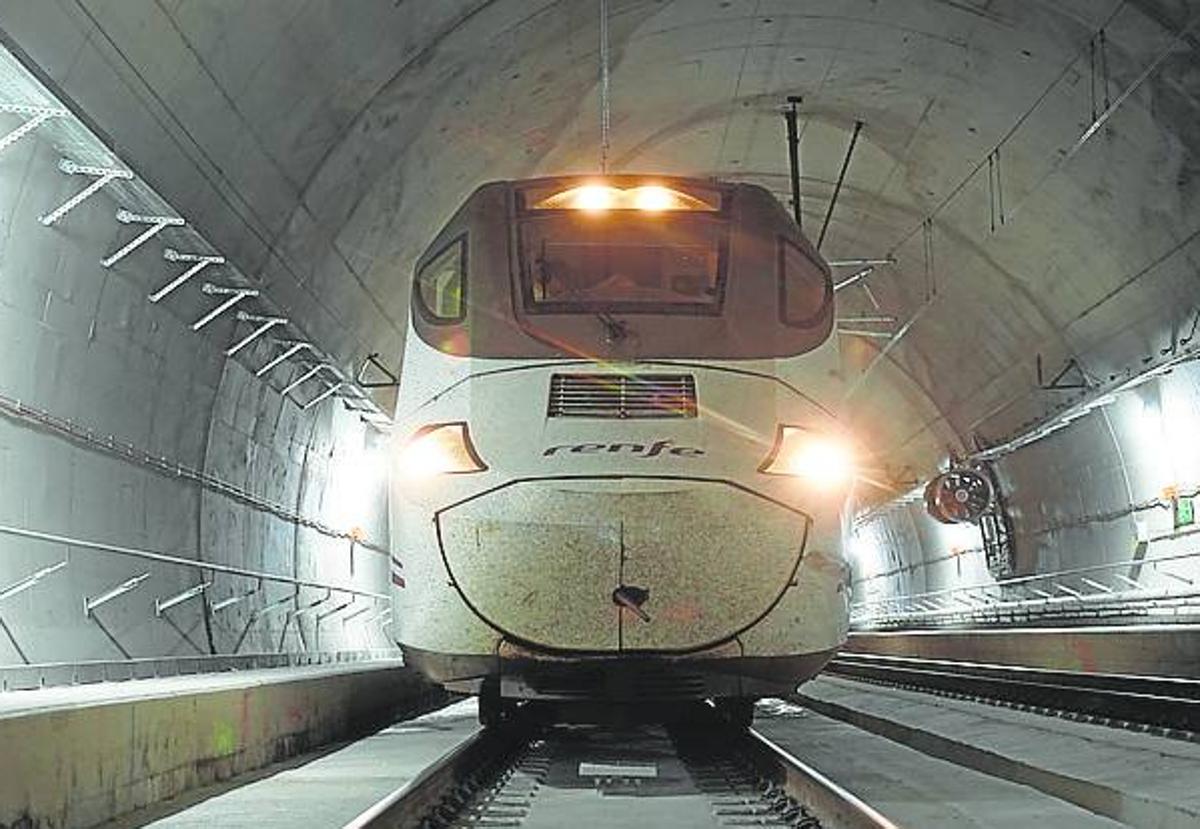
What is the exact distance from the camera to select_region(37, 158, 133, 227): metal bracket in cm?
1036

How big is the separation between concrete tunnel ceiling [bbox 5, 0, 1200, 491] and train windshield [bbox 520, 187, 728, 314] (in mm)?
1035

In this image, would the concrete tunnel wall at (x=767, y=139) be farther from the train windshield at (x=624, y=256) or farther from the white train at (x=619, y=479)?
the train windshield at (x=624, y=256)

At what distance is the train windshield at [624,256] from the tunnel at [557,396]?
0.03m

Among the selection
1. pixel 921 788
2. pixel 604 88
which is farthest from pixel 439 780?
pixel 604 88

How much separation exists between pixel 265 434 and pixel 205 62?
6482mm

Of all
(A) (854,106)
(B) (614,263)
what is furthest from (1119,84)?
(B) (614,263)

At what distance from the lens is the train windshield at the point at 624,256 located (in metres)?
9.05

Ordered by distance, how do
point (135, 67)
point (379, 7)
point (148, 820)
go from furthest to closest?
point (379, 7) < point (135, 67) < point (148, 820)

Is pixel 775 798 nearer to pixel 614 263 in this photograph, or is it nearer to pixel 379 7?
pixel 614 263

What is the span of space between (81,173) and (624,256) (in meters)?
3.62

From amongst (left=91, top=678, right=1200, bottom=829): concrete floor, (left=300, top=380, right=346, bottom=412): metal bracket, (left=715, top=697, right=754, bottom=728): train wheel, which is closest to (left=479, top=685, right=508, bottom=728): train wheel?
(left=91, top=678, right=1200, bottom=829): concrete floor

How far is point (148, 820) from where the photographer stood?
7.01 m

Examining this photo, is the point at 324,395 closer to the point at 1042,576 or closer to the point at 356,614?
the point at 356,614

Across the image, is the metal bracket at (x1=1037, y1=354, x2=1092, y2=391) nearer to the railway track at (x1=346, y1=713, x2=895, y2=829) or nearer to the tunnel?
the tunnel
